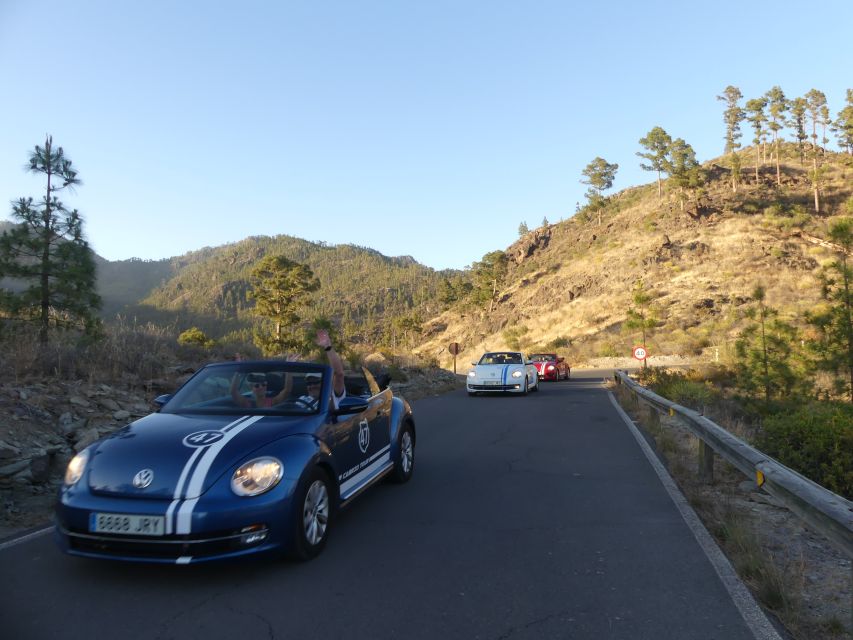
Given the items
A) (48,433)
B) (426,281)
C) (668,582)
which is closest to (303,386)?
(668,582)

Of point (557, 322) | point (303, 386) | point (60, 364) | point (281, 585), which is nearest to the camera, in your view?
point (281, 585)

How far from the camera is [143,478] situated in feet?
13.3

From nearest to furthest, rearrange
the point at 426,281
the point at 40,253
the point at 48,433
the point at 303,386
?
1. the point at 303,386
2. the point at 48,433
3. the point at 40,253
4. the point at 426,281

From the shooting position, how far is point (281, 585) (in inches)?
159

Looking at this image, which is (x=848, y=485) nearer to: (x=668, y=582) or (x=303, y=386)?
(x=668, y=582)

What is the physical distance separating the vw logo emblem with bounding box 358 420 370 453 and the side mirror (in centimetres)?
43

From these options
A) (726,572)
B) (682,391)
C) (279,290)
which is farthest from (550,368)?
(726,572)

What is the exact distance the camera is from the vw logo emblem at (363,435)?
19.2 feet

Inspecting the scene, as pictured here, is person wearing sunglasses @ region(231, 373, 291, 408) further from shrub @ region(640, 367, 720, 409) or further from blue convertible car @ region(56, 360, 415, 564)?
shrub @ region(640, 367, 720, 409)

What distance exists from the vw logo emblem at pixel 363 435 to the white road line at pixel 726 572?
119 inches

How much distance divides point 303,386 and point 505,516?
227cm

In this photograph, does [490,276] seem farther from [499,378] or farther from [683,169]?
[499,378]

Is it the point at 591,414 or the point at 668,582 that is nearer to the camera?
the point at 668,582

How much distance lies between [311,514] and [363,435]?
143cm
